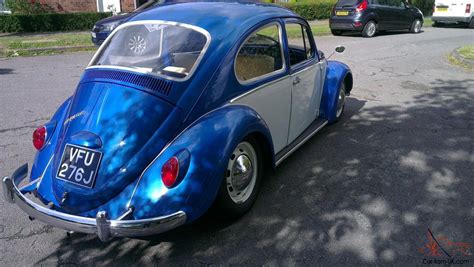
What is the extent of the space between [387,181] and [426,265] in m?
1.27

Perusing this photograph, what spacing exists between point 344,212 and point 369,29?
12.9 meters

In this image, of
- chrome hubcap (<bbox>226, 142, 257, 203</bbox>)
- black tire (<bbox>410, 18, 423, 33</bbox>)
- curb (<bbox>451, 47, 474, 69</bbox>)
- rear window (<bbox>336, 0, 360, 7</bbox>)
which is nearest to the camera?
chrome hubcap (<bbox>226, 142, 257, 203</bbox>)

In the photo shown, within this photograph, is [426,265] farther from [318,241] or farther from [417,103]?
[417,103]

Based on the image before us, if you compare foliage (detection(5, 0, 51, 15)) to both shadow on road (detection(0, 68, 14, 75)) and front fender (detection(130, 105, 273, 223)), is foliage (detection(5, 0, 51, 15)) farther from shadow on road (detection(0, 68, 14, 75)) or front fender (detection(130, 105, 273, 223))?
front fender (detection(130, 105, 273, 223))

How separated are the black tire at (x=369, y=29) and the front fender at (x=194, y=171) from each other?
13.1 m

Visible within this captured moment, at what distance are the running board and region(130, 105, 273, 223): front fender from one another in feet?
2.95

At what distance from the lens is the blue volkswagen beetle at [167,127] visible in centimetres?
264

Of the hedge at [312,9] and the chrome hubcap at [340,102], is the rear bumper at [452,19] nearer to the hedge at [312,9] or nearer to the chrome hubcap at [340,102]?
the hedge at [312,9]

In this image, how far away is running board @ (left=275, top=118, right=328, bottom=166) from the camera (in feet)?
12.5

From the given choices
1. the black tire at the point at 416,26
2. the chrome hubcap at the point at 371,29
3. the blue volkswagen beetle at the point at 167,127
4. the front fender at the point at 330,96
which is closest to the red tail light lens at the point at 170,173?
the blue volkswagen beetle at the point at 167,127

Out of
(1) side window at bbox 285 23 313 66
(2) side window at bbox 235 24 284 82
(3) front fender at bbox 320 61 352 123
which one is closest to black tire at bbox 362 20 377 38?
(3) front fender at bbox 320 61 352 123

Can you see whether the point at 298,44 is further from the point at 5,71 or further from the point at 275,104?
the point at 5,71

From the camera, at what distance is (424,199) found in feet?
11.8

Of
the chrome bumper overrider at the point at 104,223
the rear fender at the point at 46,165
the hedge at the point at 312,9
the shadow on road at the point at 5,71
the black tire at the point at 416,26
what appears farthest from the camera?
the hedge at the point at 312,9
